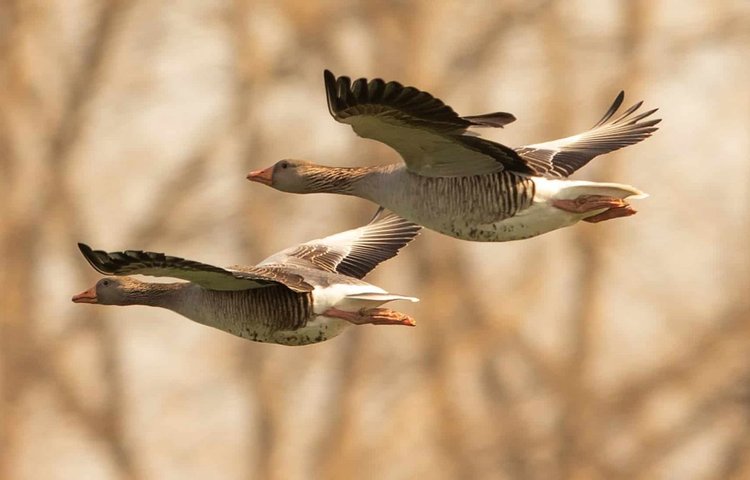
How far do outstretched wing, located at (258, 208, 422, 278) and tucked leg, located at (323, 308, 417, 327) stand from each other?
18.2 inches

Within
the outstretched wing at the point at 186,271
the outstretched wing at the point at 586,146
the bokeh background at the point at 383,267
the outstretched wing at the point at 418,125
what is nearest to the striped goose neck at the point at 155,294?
the outstretched wing at the point at 186,271

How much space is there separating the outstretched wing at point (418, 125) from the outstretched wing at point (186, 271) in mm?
437

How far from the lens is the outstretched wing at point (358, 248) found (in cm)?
525

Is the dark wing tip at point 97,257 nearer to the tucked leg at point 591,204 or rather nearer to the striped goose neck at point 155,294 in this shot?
the striped goose neck at point 155,294

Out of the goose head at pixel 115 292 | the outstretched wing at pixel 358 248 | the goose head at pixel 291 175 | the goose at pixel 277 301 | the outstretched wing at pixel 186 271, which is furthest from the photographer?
the outstretched wing at pixel 358 248

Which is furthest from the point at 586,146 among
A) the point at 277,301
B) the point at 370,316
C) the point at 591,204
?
the point at 277,301

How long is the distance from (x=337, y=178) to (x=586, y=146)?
0.77 metres

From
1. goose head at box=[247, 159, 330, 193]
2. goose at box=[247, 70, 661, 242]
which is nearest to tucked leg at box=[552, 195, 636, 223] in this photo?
goose at box=[247, 70, 661, 242]

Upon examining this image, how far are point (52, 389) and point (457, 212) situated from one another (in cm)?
396

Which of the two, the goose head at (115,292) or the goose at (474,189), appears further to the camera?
the goose head at (115,292)

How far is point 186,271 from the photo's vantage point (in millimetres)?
4488

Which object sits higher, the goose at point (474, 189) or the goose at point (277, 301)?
the goose at point (474, 189)

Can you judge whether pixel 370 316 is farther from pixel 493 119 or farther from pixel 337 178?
pixel 493 119

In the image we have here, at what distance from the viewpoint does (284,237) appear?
7875 millimetres
